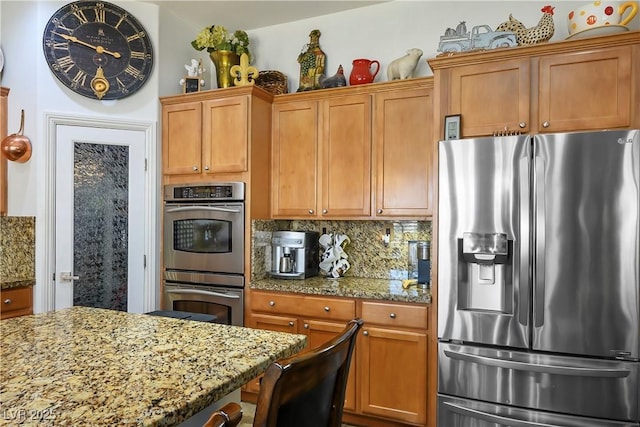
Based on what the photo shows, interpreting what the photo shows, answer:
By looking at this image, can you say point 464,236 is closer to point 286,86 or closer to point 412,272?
point 412,272

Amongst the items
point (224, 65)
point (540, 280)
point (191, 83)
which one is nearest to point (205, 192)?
point (191, 83)

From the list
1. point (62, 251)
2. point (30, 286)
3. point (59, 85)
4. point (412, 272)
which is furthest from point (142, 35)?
point (412, 272)

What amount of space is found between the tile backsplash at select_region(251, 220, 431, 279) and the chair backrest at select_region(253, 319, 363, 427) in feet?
6.82

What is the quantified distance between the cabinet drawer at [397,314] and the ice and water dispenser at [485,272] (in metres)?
0.29

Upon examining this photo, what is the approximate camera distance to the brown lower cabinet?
2.56m

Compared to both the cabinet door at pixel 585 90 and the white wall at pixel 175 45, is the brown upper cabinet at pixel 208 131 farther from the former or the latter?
the cabinet door at pixel 585 90

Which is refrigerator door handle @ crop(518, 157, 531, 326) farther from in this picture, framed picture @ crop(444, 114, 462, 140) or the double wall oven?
the double wall oven

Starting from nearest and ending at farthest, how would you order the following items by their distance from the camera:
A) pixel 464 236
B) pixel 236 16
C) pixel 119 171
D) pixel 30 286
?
1. pixel 464 236
2. pixel 30 286
3. pixel 119 171
4. pixel 236 16

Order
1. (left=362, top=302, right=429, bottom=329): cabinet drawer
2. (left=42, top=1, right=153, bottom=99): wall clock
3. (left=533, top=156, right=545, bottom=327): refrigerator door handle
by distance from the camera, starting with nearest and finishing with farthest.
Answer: (left=533, top=156, right=545, bottom=327): refrigerator door handle → (left=362, top=302, right=429, bottom=329): cabinet drawer → (left=42, top=1, right=153, bottom=99): wall clock

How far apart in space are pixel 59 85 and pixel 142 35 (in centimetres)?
73

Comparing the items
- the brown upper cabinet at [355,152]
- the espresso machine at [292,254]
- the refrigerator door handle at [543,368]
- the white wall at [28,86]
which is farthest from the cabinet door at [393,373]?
the white wall at [28,86]

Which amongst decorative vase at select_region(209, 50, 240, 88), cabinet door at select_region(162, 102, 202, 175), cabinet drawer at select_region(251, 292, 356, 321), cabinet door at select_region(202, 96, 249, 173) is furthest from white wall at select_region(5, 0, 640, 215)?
Answer: cabinet drawer at select_region(251, 292, 356, 321)

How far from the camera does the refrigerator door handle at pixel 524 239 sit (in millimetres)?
2170

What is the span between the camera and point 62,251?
3.06m
